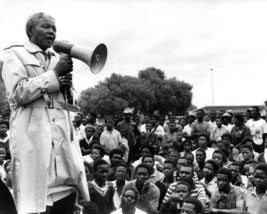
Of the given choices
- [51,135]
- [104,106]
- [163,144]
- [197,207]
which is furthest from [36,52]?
[104,106]

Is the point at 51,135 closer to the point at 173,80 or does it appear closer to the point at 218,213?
the point at 218,213

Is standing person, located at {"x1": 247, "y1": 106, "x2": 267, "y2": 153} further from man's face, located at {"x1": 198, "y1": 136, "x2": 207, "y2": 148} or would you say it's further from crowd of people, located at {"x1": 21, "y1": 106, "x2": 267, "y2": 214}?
man's face, located at {"x1": 198, "y1": 136, "x2": 207, "y2": 148}

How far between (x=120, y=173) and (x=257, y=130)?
494 cm

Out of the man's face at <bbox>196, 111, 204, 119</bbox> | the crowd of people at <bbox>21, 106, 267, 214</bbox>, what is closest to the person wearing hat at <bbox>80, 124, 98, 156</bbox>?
the crowd of people at <bbox>21, 106, 267, 214</bbox>

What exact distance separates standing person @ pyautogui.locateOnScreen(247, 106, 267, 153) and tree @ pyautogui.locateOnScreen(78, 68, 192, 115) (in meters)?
48.0

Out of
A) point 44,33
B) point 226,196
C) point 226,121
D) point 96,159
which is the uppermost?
point 44,33

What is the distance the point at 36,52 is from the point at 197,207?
3.26 metres

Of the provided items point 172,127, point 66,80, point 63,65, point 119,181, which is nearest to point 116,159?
point 119,181

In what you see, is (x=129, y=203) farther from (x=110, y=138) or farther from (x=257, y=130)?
(x=257, y=130)

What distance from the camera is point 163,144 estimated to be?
39.6 feet

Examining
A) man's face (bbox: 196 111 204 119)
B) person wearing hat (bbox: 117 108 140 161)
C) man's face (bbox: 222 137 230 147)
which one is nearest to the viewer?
man's face (bbox: 222 137 230 147)

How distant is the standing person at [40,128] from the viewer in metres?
3.40

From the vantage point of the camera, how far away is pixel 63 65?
3494 millimetres

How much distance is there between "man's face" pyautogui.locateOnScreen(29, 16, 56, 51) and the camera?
11.9 ft
